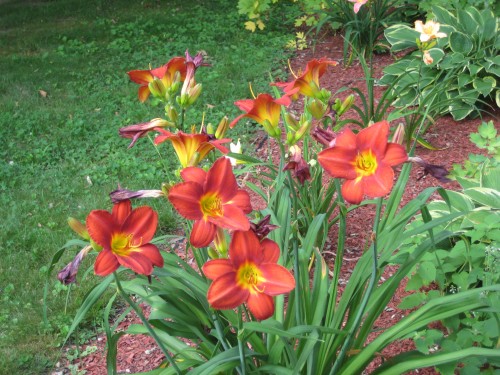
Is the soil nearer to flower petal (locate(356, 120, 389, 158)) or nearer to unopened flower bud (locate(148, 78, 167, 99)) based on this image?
flower petal (locate(356, 120, 389, 158))

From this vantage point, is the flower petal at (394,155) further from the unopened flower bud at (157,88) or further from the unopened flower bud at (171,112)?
the unopened flower bud at (157,88)

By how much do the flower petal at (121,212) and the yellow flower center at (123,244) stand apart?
0.12 ft

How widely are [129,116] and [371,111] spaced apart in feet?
7.77

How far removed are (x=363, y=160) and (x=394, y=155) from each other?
0.09 m

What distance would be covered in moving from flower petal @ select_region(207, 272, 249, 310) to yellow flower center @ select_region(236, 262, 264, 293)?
0.02 metres

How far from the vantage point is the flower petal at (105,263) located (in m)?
1.52

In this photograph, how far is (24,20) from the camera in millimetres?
9273

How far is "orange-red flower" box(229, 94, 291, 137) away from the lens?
6.40 feet

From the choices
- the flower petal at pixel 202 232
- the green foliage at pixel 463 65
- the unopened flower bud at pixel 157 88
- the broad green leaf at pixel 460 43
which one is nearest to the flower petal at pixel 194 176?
the flower petal at pixel 202 232

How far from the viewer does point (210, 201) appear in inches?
62.3

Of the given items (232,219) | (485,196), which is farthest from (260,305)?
(485,196)

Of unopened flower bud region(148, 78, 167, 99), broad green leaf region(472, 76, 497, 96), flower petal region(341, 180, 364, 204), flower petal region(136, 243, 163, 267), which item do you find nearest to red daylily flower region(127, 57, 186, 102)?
unopened flower bud region(148, 78, 167, 99)

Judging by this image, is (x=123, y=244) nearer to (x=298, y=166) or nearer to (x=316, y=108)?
(x=298, y=166)

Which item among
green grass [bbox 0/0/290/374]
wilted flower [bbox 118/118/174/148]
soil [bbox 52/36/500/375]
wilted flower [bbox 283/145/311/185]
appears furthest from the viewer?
green grass [bbox 0/0/290/374]
